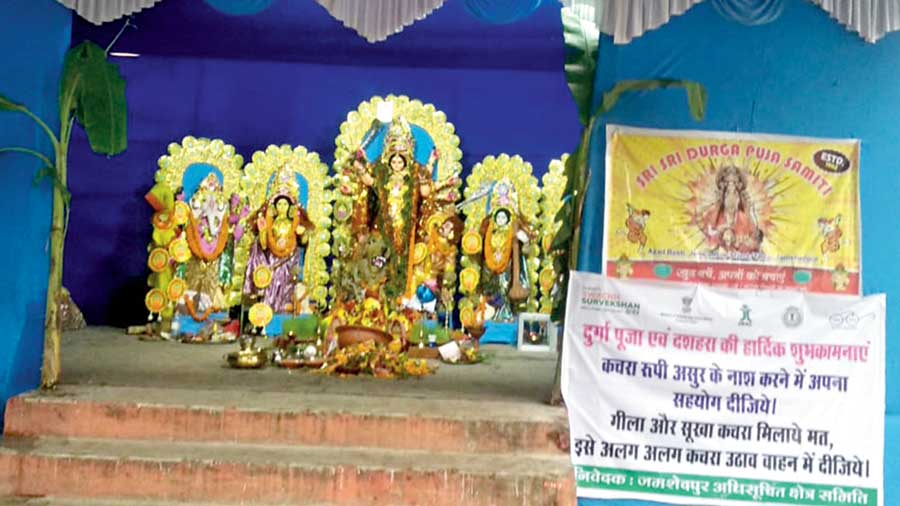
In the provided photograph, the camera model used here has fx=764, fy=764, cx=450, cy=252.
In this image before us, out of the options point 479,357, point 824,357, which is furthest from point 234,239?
point 824,357

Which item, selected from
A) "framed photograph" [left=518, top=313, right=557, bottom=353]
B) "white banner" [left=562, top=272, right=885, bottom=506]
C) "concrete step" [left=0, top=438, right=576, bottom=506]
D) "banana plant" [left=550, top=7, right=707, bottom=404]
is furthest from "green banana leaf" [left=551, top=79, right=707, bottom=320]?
"framed photograph" [left=518, top=313, right=557, bottom=353]

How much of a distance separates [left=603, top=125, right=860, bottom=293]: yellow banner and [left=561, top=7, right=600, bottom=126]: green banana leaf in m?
0.23

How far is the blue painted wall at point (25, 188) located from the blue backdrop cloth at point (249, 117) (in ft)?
12.0

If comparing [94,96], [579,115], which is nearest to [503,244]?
[579,115]

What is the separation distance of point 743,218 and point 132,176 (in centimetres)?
644

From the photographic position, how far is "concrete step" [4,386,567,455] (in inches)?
151

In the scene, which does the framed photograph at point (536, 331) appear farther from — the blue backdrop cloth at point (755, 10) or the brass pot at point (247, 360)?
the blue backdrop cloth at point (755, 10)

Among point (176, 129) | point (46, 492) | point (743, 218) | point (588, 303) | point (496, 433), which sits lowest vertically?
point (46, 492)

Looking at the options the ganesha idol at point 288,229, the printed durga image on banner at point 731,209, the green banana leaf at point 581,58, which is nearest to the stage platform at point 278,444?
the printed durga image on banner at point 731,209

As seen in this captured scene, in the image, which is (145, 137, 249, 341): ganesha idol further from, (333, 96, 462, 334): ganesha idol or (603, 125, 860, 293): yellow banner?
(603, 125, 860, 293): yellow banner

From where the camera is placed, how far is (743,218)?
4.00 m

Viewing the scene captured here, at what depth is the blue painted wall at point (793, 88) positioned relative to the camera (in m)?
4.00

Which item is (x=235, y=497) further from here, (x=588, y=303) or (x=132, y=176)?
(x=132, y=176)

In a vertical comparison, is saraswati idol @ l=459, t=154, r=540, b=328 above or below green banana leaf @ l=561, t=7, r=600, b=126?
below
